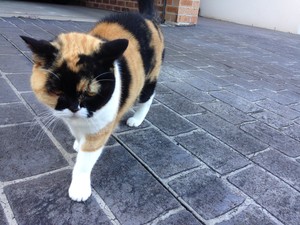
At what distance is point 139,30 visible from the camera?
2.01 m

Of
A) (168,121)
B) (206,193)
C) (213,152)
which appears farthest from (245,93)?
(206,193)

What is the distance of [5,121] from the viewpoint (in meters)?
1.99

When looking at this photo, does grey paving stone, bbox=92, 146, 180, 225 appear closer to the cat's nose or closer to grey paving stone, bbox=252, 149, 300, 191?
the cat's nose

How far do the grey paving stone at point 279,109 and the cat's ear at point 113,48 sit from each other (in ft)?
6.84

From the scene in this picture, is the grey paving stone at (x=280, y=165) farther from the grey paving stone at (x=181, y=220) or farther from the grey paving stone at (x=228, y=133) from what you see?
the grey paving stone at (x=181, y=220)

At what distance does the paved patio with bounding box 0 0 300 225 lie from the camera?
145 centimetres

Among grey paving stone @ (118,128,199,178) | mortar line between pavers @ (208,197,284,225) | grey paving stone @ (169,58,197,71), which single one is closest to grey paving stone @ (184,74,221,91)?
grey paving stone @ (169,58,197,71)

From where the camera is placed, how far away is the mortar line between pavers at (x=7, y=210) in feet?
4.18

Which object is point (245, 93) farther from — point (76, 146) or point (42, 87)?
point (42, 87)

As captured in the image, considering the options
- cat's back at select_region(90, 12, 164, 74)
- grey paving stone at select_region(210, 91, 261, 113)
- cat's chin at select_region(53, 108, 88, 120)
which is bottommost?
grey paving stone at select_region(210, 91, 261, 113)

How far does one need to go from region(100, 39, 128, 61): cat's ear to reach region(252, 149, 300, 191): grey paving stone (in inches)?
51.5

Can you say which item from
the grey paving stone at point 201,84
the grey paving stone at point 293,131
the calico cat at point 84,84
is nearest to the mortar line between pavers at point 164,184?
the calico cat at point 84,84

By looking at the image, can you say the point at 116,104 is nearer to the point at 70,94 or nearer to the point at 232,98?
the point at 70,94

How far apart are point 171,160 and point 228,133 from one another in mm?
675
